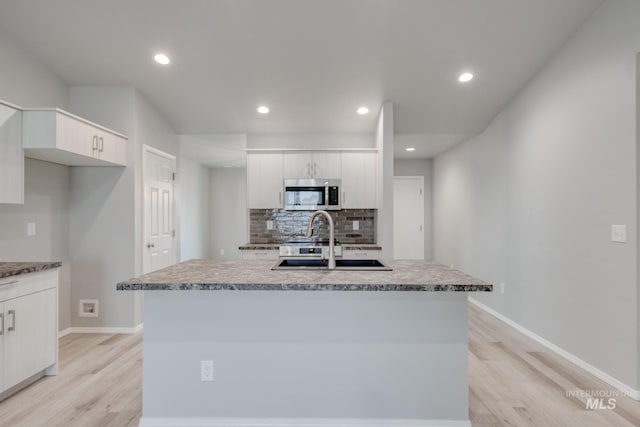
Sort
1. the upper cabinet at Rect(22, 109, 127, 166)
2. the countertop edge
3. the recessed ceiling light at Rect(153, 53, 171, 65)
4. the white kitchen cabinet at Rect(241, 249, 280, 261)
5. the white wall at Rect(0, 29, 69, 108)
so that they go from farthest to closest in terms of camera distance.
Result: the white kitchen cabinet at Rect(241, 249, 280, 261) → the recessed ceiling light at Rect(153, 53, 171, 65) → the white wall at Rect(0, 29, 69, 108) → the upper cabinet at Rect(22, 109, 127, 166) → the countertop edge

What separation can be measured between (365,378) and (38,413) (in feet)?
7.07

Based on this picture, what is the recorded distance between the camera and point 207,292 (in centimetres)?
199

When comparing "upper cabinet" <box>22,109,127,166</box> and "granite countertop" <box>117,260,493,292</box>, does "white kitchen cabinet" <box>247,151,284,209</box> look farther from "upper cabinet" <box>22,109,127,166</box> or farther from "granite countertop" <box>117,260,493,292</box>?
"granite countertop" <box>117,260,493,292</box>

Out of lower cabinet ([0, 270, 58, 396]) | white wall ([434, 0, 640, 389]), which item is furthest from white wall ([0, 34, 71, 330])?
white wall ([434, 0, 640, 389])

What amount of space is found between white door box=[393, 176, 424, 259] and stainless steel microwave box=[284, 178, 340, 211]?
253 centimetres

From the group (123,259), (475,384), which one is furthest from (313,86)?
(475,384)

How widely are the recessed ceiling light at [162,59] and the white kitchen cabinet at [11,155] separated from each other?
48.2 inches

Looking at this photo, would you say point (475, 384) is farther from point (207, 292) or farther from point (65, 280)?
point (65, 280)

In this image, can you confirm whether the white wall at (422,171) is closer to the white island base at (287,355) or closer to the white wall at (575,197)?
the white wall at (575,197)

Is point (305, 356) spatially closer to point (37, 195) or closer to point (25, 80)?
point (37, 195)

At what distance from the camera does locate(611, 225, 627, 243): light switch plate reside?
2.47 m

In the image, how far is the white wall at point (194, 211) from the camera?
6.66m

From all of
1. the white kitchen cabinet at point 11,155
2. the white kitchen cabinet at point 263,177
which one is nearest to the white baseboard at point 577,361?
the white kitchen cabinet at point 263,177

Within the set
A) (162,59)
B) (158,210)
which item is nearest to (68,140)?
(162,59)
